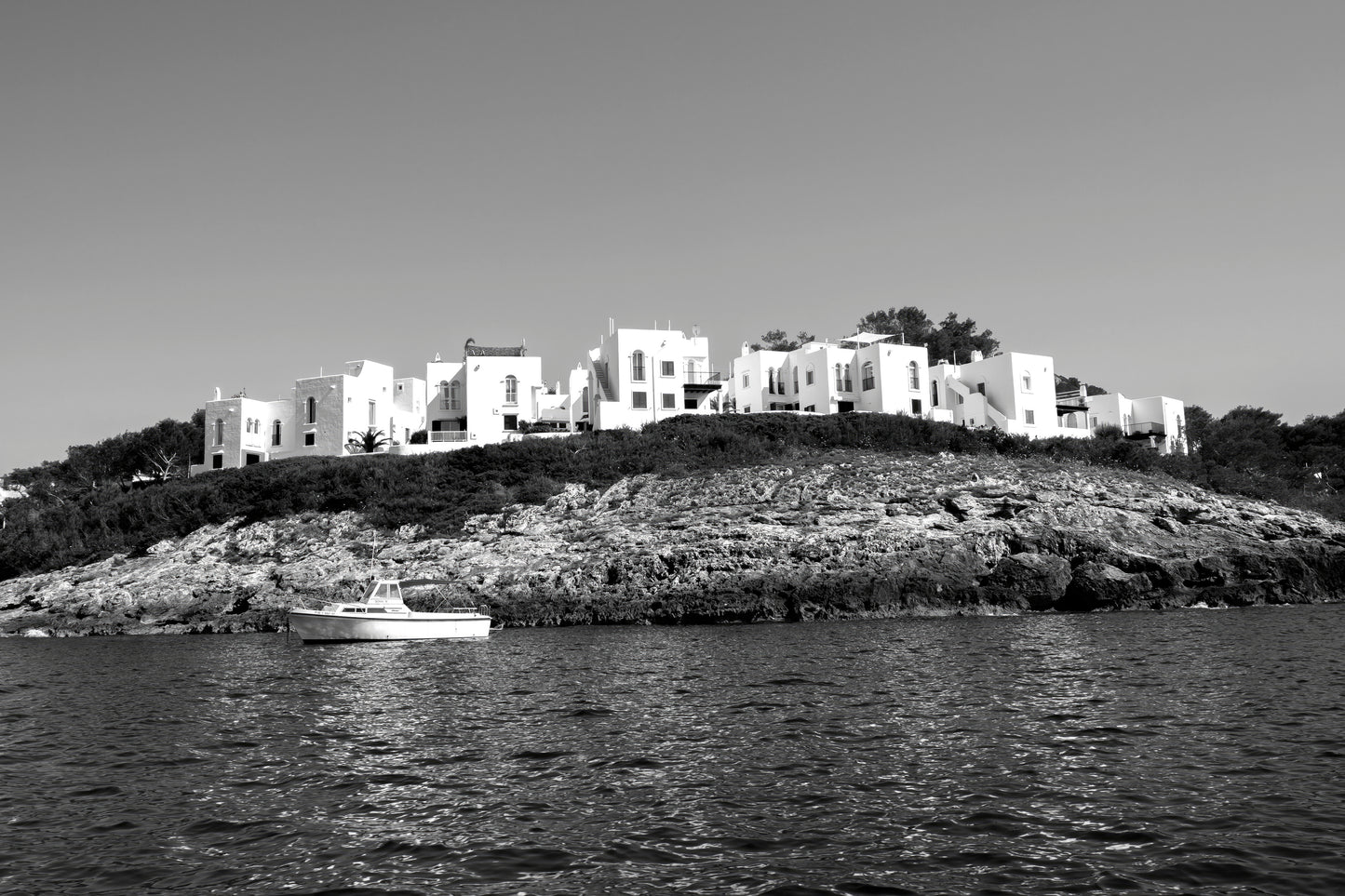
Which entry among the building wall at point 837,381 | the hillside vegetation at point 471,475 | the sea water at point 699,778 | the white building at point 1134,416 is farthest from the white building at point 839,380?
the sea water at point 699,778

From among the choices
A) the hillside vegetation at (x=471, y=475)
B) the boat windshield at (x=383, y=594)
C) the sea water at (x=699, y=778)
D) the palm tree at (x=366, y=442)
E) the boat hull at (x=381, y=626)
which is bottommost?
the sea water at (x=699, y=778)

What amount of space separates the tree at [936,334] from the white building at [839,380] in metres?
18.7

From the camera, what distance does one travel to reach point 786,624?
40.7 metres

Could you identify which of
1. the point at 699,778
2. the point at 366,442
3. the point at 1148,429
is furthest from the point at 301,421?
the point at 1148,429

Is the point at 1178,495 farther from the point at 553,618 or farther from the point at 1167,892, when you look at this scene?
the point at 1167,892

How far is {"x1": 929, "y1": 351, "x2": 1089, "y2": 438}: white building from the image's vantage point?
2928 inches

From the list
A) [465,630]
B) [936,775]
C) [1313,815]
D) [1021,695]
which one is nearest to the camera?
[1313,815]

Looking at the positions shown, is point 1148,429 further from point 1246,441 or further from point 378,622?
point 378,622

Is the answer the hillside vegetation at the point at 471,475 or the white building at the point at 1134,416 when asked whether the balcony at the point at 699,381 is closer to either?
the hillside vegetation at the point at 471,475

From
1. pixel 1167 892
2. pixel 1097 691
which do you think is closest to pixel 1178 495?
pixel 1097 691

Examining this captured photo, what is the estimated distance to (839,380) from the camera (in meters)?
76.8

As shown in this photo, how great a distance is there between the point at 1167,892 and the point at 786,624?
1256 inches

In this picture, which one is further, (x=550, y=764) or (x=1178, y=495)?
(x=1178, y=495)

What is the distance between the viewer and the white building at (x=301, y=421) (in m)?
71.9
